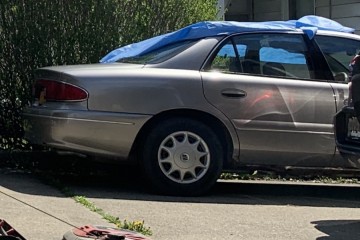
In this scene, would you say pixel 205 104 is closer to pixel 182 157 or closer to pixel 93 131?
pixel 182 157

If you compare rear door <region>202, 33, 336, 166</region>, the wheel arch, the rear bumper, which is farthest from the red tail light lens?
rear door <region>202, 33, 336, 166</region>

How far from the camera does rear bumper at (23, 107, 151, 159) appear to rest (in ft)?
20.4

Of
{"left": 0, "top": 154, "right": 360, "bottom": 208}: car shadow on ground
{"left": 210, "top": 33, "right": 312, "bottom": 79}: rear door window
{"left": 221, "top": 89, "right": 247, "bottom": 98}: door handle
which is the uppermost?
{"left": 210, "top": 33, "right": 312, "bottom": 79}: rear door window

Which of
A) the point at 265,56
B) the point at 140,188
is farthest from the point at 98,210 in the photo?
the point at 265,56

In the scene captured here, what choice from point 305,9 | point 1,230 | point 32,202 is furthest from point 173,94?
point 305,9

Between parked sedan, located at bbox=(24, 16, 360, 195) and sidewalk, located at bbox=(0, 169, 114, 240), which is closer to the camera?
sidewalk, located at bbox=(0, 169, 114, 240)

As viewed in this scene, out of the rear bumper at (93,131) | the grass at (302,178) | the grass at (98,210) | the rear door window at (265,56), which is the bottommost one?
the grass at (302,178)

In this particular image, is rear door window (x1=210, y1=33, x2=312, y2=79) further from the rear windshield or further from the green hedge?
the green hedge

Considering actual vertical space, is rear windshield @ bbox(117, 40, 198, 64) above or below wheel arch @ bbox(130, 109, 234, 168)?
above

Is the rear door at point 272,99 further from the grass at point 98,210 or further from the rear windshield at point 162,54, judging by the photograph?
the grass at point 98,210

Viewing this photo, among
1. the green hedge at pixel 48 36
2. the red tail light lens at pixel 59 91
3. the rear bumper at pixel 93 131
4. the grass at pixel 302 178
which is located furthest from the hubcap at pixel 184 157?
the green hedge at pixel 48 36

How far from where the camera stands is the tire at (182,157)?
6.31m

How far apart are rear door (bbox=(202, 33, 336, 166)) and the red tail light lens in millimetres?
1160

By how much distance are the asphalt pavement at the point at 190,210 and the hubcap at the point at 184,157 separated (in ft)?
0.72
